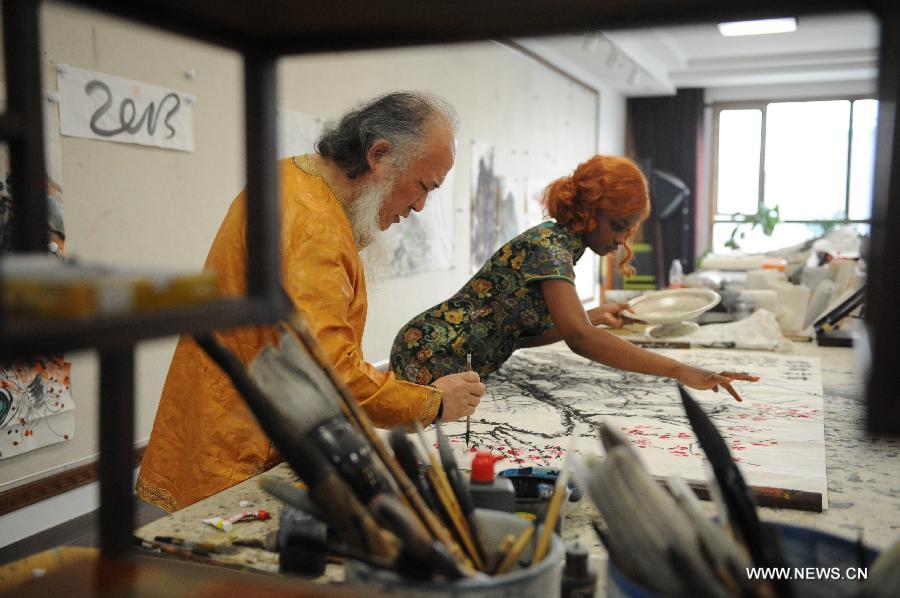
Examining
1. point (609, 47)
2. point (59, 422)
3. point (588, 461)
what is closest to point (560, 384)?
point (588, 461)

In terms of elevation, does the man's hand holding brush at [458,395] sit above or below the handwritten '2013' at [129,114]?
below

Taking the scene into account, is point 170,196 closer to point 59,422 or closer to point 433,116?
point 59,422

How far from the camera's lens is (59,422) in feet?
8.83

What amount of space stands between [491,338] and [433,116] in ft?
2.72

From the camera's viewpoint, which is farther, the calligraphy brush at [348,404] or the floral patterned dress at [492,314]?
the floral patterned dress at [492,314]

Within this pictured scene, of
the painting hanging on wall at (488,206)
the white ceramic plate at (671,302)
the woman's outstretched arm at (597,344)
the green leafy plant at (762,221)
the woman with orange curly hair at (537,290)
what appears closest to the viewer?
the woman's outstretched arm at (597,344)

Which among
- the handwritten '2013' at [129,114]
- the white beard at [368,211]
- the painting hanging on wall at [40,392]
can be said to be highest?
the handwritten '2013' at [129,114]

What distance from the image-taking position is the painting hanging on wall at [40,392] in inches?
97.4

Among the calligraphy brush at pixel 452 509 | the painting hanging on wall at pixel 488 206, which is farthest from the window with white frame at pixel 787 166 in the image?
the calligraphy brush at pixel 452 509

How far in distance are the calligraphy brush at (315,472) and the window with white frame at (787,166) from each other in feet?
33.6

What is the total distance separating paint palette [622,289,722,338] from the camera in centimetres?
277

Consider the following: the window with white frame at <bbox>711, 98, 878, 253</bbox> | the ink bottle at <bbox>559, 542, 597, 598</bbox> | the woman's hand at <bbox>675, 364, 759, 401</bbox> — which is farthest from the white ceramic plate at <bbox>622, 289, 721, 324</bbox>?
the window with white frame at <bbox>711, 98, 878, 253</bbox>

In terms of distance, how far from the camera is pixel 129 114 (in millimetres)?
2893

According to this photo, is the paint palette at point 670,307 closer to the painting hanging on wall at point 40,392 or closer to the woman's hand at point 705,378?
the woman's hand at point 705,378
